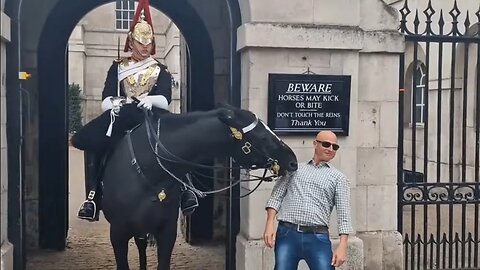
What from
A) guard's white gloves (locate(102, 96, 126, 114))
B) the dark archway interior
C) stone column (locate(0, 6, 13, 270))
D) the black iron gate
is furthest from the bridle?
the dark archway interior

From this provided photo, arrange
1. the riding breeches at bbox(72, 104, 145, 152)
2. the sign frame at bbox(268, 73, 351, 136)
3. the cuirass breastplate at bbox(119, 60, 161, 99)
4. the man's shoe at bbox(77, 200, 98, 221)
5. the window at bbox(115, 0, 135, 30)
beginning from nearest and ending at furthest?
1. the riding breeches at bbox(72, 104, 145, 152)
2. the man's shoe at bbox(77, 200, 98, 221)
3. the cuirass breastplate at bbox(119, 60, 161, 99)
4. the sign frame at bbox(268, 73, 351, 136)
5. the window at bbox(115, 0, 135, 30)

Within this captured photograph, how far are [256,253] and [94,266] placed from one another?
2.52 meters

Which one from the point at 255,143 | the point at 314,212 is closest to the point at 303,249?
the point at 314,212

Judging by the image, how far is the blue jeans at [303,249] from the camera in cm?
480

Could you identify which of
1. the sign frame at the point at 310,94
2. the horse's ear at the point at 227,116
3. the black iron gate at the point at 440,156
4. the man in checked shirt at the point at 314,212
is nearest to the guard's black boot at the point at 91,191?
the horse's ear at the point at 227,116

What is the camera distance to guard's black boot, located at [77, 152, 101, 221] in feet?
16.9

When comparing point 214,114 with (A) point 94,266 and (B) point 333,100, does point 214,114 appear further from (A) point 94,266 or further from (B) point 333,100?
(A) point 94,266

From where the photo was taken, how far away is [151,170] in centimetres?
480

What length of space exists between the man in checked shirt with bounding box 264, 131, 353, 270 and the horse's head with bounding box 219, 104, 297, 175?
20 cm

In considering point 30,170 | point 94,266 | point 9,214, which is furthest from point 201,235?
point 9,214

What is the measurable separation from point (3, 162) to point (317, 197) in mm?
3237

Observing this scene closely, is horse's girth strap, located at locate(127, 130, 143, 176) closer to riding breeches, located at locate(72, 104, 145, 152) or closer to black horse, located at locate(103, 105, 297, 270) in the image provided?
black horse, located at locate(103, 105, 297, 270)

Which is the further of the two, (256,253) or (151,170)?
(256,253)

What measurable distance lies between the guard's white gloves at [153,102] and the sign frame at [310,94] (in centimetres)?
161
